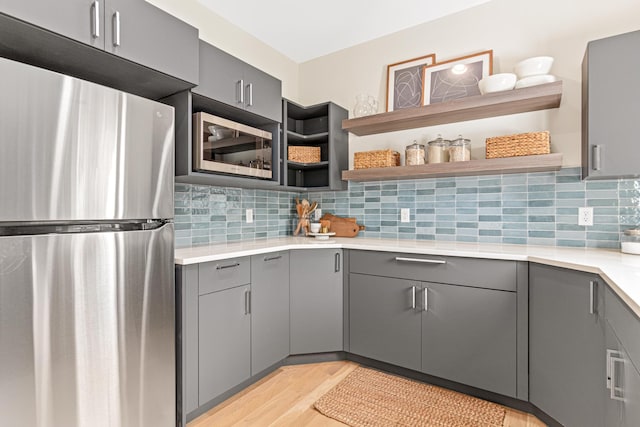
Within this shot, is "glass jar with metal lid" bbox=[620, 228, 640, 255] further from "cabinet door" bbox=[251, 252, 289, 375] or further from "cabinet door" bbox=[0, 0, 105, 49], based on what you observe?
"cabinet door" bbox=[0, 0, 105, 49]

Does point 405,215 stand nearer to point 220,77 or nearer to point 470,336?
point 470,336

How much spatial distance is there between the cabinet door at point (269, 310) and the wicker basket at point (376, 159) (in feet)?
3.24

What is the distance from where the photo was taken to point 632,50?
172 cm

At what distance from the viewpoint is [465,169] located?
89.7 inches

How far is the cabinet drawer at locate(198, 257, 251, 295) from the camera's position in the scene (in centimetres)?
182

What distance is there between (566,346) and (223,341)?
1.76 m

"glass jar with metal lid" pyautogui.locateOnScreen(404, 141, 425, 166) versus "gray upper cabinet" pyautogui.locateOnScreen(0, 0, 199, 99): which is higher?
"gray upper cabinet" pyautogui.locateOnScreen(0, 0, 199, 99)

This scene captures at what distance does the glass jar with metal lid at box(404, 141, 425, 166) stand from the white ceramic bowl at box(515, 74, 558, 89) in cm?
72

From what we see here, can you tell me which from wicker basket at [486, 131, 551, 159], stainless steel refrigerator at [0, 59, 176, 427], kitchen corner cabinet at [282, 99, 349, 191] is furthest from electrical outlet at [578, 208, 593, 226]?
stainless steel refrigerator at [0, 59, 176, 427]

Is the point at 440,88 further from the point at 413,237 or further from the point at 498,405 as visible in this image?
the point at 498,405

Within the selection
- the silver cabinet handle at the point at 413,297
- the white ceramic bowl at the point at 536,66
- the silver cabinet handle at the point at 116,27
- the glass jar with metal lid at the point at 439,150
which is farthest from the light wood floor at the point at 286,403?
the white ceramic bowl at the point at 536,66

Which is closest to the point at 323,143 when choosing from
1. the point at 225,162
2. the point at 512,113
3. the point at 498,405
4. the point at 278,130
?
the point at 278,130

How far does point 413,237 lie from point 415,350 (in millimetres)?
905

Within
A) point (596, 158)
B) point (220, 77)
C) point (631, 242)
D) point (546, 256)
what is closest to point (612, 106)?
point (596, 158)
